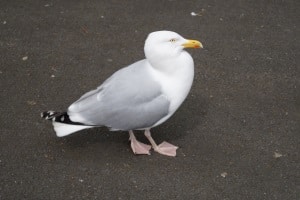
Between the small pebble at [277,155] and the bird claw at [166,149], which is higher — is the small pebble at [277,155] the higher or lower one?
the higher one

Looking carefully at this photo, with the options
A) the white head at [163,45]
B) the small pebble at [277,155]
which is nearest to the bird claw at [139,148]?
the white head at [163,45]

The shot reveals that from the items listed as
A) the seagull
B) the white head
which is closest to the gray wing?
the seagull

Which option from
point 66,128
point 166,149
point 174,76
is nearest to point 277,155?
point 166,149

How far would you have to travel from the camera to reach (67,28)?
159 inches

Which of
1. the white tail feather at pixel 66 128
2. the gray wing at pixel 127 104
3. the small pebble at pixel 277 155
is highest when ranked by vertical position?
the gray wing at pixel 127 104

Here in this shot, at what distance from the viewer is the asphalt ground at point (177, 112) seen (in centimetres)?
260

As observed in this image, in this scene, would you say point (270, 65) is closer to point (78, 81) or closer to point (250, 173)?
point (250, 173)

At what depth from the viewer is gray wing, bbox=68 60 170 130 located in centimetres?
249

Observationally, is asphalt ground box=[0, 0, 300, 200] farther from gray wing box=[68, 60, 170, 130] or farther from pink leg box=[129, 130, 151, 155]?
gray wing box=[68, 60, 170, 130]

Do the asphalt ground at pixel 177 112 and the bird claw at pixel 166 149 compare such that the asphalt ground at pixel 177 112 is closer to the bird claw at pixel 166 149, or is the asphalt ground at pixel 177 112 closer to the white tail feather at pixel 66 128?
the bird claw at pixel 166 149

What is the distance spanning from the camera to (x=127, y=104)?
8.20 feet

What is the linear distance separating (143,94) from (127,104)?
0.11 metres

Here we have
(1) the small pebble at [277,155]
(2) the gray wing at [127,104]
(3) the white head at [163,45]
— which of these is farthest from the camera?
(1) the small pebble at [277,155]

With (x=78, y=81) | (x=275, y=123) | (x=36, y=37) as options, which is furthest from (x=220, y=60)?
(x=36, y=37)
